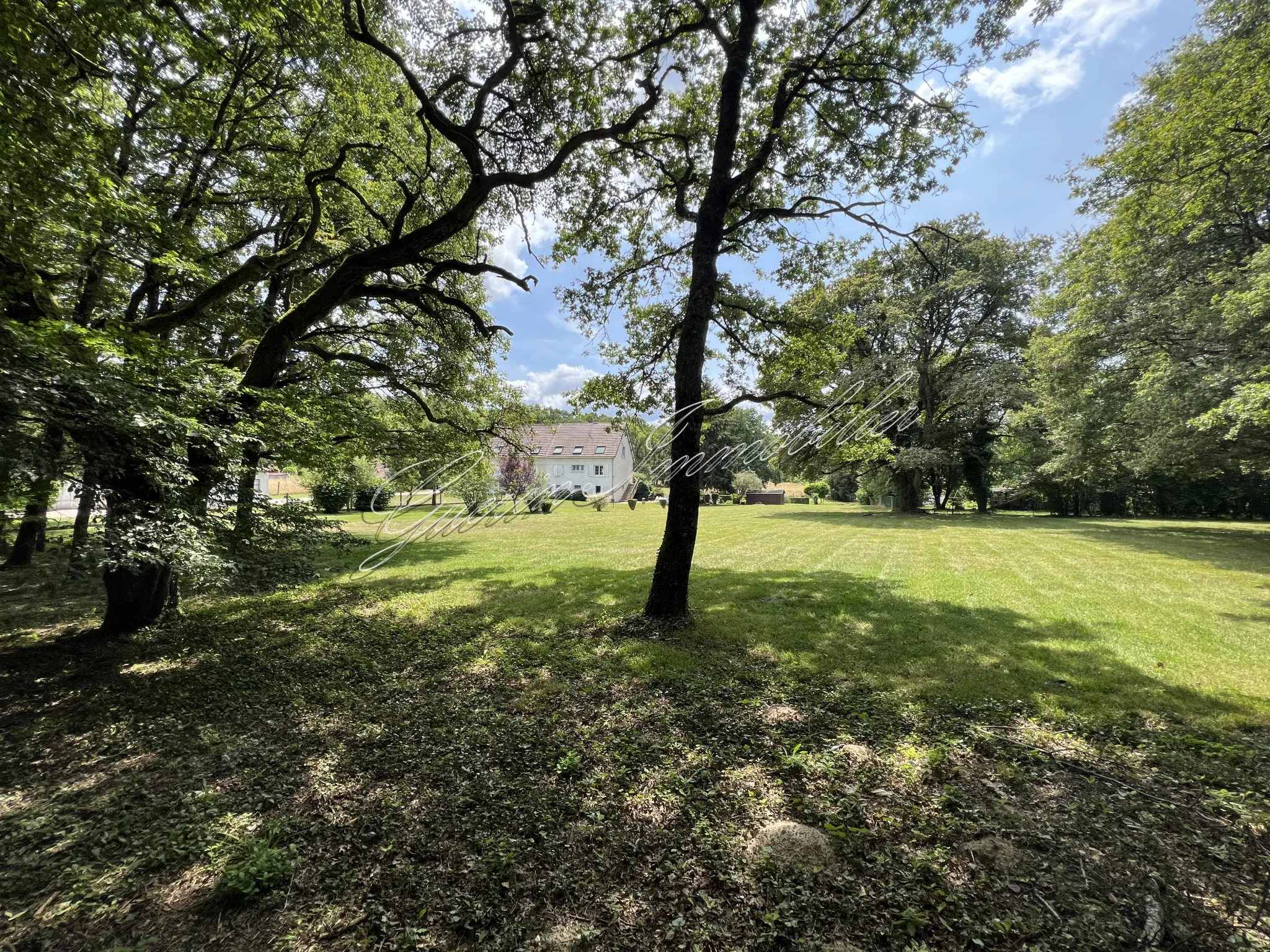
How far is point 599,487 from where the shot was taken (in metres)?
37.4

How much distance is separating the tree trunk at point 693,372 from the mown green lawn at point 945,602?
98 cm

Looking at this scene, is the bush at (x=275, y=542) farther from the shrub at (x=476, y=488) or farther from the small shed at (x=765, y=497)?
the small shed at (x=765, y=497)

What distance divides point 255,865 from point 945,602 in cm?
944

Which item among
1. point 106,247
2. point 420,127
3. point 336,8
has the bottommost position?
point 106,247

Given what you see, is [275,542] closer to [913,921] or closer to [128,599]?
[128,599]

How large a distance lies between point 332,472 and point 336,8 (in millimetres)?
6449

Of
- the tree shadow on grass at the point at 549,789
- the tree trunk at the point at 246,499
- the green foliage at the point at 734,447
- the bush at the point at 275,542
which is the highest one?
the green foliage at the point at 734,447

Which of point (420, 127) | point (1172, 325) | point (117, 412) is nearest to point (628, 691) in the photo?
point (117, 412)

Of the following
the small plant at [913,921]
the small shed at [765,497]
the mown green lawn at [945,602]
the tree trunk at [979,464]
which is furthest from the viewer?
the small shed at [765,497]

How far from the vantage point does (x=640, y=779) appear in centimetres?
353

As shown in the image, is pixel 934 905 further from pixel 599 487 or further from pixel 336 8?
pixel 599 487

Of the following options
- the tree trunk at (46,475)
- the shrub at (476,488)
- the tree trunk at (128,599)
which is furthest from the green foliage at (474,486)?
the tree trunk at (128,599)

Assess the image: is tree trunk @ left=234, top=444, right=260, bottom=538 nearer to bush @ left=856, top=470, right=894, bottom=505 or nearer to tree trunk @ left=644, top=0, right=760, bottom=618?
tree trunk @ left=644, top=0, right=760, bottom=618

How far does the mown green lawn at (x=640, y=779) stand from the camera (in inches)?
93.7
